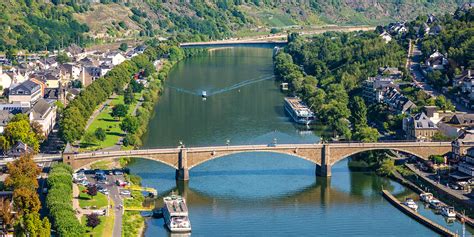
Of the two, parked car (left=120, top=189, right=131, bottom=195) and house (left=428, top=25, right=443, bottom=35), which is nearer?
parked car (left=120, top=189, right=131, bottom=195)

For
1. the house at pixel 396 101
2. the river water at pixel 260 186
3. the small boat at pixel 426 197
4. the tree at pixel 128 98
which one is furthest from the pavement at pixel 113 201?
the tree at pixel 128 98

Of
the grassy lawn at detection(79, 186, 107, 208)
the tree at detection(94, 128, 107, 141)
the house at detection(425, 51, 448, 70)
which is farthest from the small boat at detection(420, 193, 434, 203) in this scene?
the house at detection(425, 51, 448, 70)

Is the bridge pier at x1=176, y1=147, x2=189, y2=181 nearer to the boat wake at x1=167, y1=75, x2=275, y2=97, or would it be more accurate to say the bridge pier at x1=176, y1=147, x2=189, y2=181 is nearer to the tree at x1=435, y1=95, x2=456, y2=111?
the tree at x1=435, y1=95, x2=456, y2=111

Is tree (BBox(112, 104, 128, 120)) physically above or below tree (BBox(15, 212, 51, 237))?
above

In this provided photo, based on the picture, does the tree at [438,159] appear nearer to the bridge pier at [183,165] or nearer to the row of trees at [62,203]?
the bridge pier at [183,165]

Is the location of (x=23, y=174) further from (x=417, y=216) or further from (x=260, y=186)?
(x=417, y=216)

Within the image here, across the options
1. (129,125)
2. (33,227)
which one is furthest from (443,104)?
(33,227)
